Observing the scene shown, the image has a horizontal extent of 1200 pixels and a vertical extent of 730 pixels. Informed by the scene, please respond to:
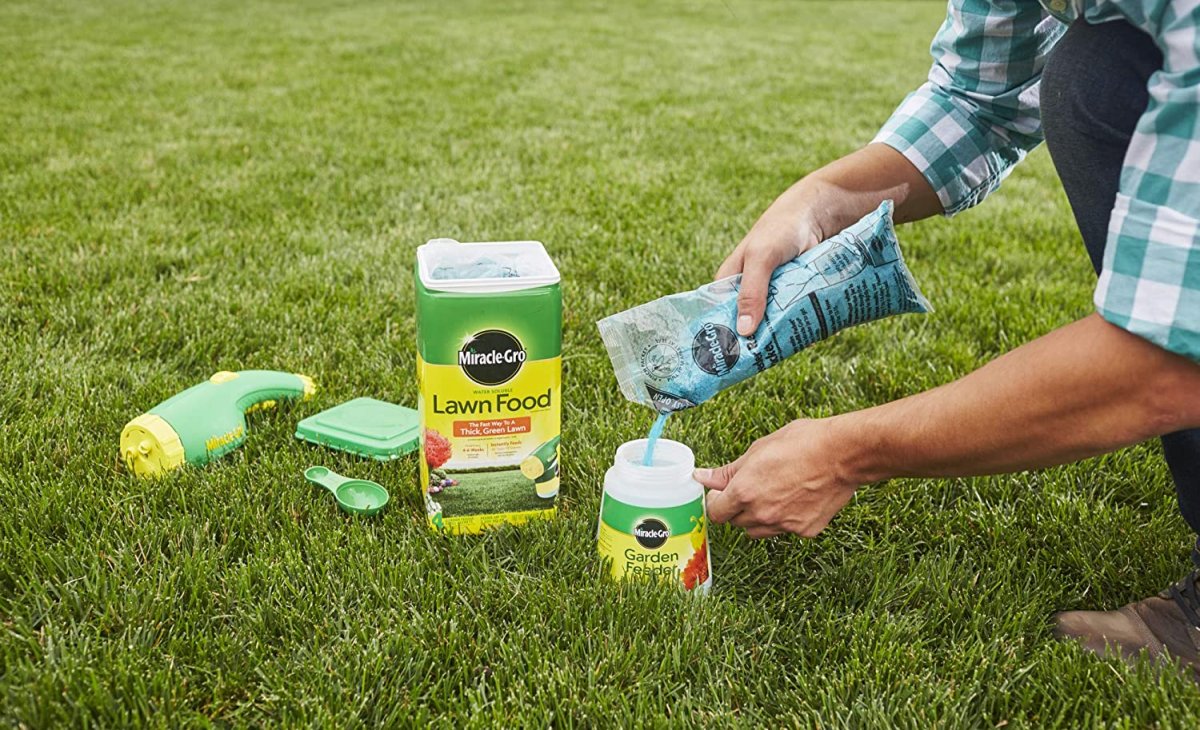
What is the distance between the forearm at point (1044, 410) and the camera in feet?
3.75

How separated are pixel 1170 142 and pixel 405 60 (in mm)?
7132

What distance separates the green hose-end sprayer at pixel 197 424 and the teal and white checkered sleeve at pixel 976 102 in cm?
137

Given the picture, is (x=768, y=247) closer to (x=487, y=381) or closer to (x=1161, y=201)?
(x=487, y=381)

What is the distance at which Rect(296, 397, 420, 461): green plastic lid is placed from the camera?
80.6 inches

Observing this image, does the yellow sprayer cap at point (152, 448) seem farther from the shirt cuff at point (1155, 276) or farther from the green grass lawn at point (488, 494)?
the shirt cuff at point (1155, 276)

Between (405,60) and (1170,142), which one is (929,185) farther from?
(405,60)

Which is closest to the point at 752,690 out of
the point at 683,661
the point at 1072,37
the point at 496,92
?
the point at 683,661

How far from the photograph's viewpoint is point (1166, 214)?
1.09m

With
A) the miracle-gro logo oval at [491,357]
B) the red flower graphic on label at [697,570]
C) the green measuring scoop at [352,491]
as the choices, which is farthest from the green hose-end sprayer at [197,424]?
the red flower graphic on label at [697,570]

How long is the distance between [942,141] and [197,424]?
1.50 meters

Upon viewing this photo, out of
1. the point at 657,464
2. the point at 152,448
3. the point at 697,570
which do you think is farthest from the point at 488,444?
the point at 152,448

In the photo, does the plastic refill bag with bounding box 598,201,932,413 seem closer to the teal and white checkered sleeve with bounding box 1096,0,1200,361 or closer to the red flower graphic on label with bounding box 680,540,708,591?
the red flower graphic on label with bounding box 680,540,708,591

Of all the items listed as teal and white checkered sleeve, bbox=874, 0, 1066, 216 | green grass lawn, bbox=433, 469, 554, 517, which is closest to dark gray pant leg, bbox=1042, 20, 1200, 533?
teal and white checkered sleeve, bbox=874, 0, 1066, 216

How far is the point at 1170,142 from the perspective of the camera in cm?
110
